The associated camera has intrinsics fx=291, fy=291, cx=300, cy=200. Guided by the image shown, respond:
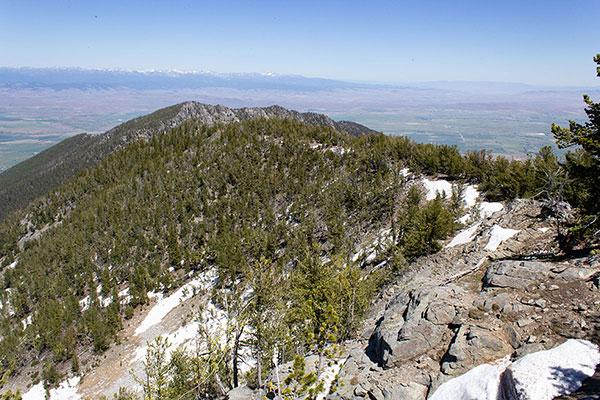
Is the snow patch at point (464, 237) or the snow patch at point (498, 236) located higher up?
the snow patch at point (498, 236)

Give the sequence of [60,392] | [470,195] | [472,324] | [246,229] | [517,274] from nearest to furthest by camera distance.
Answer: [472,324], [517,274], [60,392], [470,195], [246,229]

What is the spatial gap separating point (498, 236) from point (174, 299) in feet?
140

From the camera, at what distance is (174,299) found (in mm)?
44344

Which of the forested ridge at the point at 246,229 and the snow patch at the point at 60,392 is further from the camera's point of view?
the snow patch at the point at 60,392

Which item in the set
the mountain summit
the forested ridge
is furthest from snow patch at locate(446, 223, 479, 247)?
the mountain summit

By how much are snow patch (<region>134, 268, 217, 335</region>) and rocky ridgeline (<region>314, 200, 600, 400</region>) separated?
33.6 metres

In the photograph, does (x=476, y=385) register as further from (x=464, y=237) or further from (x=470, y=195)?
(x=470, y=195)

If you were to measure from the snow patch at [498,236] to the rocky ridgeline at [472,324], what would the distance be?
2334 mm

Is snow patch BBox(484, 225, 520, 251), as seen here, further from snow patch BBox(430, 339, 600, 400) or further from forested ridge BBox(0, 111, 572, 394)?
snow patch BBox(430, 339, 600, 400)

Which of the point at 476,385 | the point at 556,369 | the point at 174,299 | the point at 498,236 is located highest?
the point at 556,369

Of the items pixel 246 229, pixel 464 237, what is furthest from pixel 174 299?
pixel 464 237

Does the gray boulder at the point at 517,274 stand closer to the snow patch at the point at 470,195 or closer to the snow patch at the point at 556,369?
the snow patch at the point at 556,369

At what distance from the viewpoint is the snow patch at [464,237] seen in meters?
25.0

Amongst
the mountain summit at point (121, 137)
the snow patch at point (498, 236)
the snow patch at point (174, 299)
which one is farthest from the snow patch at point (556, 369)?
the mountain summit at point (121, 137)
